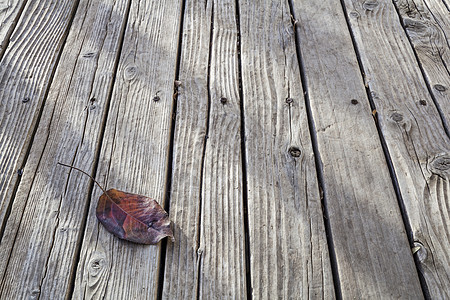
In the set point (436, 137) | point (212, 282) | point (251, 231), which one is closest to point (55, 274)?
point (212, 282)

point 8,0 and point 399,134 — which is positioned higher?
point 399,134

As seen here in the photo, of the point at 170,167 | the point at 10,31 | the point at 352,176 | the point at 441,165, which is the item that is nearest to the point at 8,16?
the point at 10,31

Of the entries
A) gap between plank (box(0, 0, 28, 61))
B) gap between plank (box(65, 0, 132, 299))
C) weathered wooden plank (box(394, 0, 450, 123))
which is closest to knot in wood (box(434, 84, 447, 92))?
weathered wooden plank (box(394, 0, 450, 123))

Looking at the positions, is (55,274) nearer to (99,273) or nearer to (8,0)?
(99,273)

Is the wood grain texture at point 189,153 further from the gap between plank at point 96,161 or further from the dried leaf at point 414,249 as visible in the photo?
the dried leaf at point 414,249

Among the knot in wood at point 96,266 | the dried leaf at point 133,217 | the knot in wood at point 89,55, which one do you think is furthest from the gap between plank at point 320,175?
the knot in wood at point 89,55

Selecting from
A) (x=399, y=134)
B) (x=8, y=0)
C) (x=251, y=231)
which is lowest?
(x=8, y=0)
